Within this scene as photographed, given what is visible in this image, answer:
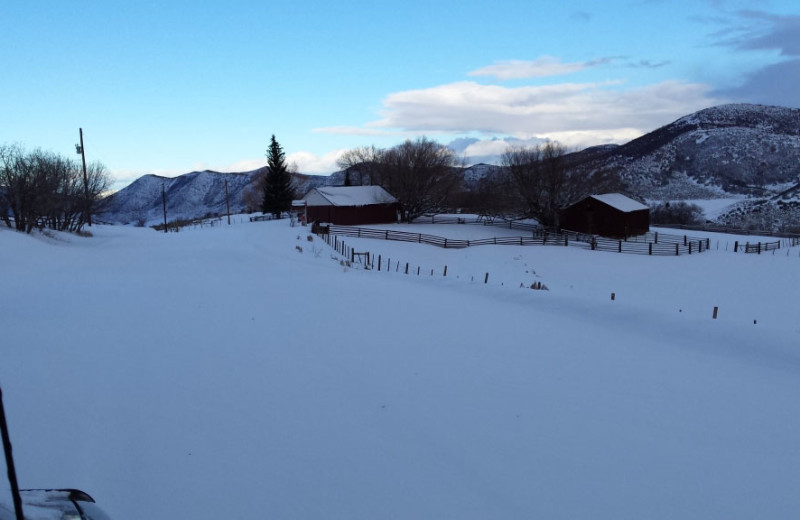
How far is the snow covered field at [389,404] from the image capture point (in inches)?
217

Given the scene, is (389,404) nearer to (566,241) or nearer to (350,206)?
(566,241)

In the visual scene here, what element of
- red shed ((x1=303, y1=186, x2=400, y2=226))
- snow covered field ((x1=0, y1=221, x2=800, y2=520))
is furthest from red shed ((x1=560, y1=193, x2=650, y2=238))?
snow covered field ((x1=0, y1=221, x2=800, y2=520))

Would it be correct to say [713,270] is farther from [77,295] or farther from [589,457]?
[77,295]

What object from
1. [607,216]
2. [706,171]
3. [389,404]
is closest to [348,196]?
[607,216]

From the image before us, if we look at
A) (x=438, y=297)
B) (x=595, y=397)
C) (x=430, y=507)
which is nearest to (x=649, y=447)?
(x=595, y=397)

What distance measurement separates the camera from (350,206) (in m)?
51.3

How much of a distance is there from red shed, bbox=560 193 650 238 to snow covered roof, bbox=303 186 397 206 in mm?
18148

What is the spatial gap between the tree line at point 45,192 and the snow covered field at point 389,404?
17.3 meters

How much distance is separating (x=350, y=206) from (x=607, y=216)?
24355mm

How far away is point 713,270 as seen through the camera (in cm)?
3284

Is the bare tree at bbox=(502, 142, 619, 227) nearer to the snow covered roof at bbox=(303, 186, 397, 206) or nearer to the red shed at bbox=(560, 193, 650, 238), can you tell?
the red shed at bbox=(560, 193, 650, 238)

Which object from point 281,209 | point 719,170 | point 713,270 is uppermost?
point 719,170

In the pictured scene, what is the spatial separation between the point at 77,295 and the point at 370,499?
12.4 metres

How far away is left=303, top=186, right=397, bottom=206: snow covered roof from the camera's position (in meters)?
51.0
